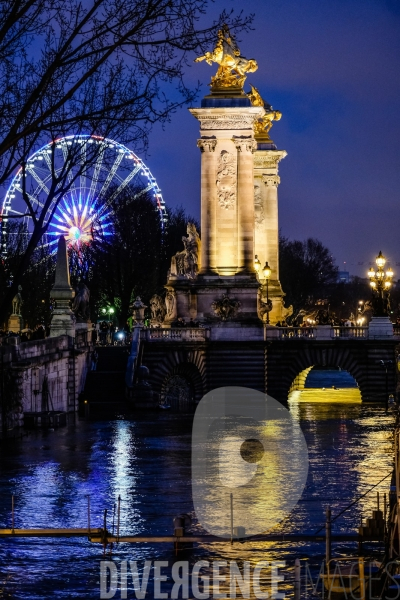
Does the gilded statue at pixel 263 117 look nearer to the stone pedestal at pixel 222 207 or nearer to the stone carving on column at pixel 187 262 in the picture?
the stone pedestal at pixel 222 207

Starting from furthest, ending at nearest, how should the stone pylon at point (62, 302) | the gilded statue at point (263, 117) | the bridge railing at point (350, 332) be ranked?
the gilded statue at point (263, 117) < the bridge railing at point (350, 332) < the stone pylon at point (62, 302)

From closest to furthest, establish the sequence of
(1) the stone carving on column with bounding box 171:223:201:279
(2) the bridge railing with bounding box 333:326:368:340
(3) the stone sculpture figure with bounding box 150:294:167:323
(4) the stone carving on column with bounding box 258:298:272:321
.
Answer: (2) the bridge railing with bounding box 333:326:368:340
(1) the stone carving on column with bounding box 171:223:201:279
(4) the stone carving on column with bounding box 258:298:272:321
(3) the stone sculpture figure with bounding box 150:294:167:323

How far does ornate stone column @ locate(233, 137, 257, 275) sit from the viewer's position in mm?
74812

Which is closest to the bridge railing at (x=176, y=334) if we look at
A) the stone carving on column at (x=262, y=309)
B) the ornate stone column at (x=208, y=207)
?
the ornate stone column at (x=208, y=207)

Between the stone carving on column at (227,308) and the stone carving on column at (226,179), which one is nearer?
the stone carving on column at (227,308)

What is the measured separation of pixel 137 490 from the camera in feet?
123

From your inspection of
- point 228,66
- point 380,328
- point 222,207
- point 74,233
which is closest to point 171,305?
point 222,207

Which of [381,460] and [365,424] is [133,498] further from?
[365,424]

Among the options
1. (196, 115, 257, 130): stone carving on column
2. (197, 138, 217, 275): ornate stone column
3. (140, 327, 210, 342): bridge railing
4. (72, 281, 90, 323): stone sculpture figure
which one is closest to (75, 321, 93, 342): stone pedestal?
(72, 281, 90, 323): stone sculpture figure

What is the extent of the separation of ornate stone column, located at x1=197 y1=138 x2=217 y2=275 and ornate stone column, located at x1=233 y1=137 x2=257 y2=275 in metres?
1.26

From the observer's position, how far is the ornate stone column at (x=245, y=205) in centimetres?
7481

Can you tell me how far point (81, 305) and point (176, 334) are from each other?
502 centimetres

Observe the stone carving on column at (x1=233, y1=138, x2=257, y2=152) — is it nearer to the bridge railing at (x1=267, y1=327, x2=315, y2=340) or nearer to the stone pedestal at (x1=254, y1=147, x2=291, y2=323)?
A: the bridge railing at (x1=267, y1=327, x2=315, y2=340)

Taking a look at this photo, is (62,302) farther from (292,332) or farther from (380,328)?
(380,328)
